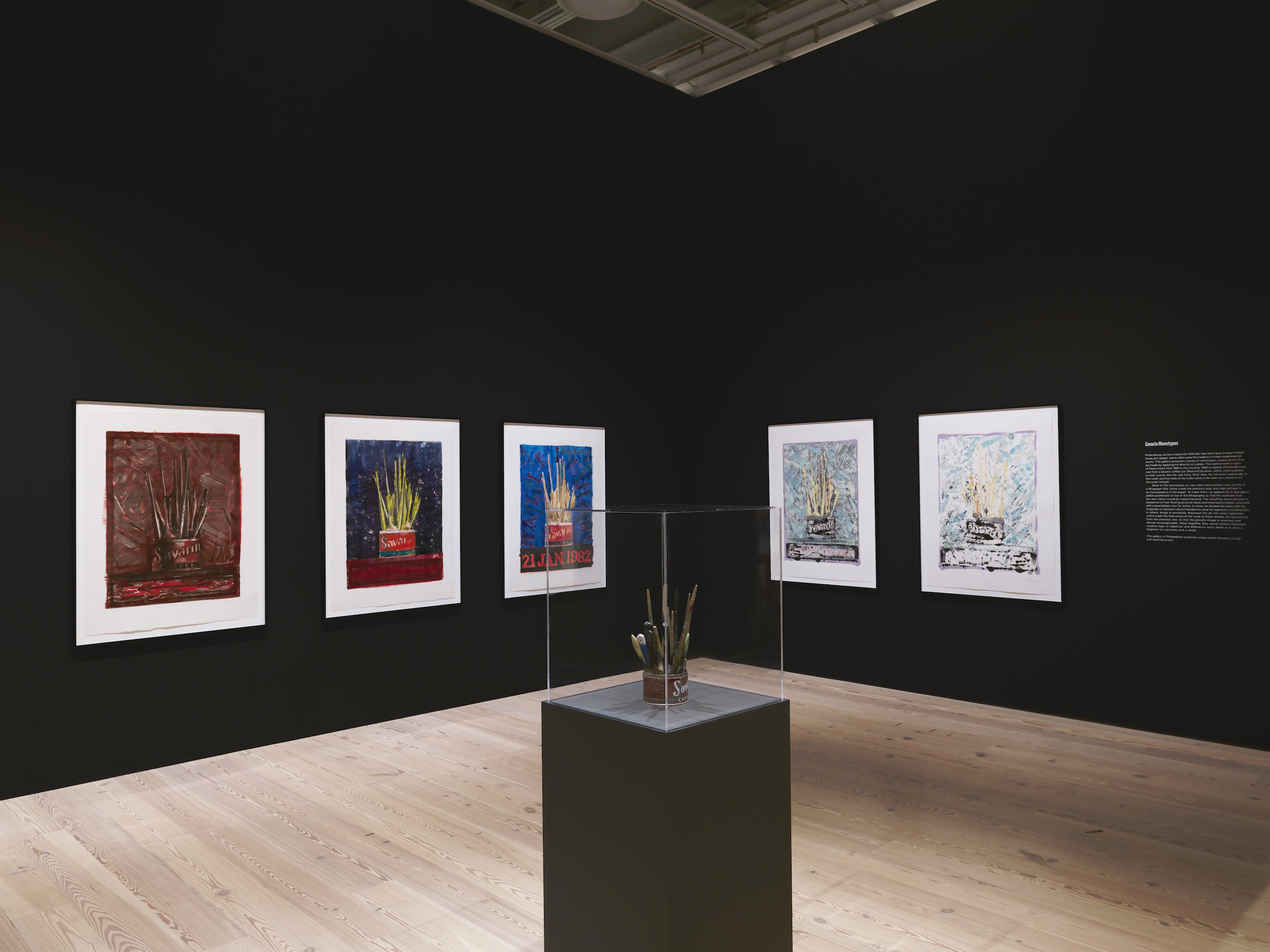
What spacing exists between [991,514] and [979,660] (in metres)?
1.03

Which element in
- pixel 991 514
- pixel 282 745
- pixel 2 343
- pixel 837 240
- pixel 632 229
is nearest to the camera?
pixel 2 343

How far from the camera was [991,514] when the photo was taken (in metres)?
5.98

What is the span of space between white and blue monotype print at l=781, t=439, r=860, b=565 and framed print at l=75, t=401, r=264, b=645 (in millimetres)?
4055

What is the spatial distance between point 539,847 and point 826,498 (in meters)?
3.99

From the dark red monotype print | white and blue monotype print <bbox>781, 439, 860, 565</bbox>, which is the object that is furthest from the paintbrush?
white and blue monotype print <bbox>781, 439, 860, 565</bbox>

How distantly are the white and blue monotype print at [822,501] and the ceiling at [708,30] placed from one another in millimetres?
3242

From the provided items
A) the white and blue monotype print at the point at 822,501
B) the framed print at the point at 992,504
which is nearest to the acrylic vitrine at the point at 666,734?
the framed print at the point at 992,504

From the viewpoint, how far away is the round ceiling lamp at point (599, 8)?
229 inches

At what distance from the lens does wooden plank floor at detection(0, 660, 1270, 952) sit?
3.03 m

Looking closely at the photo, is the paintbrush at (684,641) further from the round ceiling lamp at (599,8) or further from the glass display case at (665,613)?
the round ceiling lamp at (599,8)

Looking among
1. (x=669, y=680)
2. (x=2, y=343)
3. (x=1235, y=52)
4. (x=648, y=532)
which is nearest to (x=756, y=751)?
(x=669, y=680)

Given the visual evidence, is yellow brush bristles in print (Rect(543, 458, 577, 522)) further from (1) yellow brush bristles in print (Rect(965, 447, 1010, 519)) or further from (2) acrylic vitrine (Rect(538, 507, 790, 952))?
(2) acrylic vitrine (Rect(538, 507, 790, 952))

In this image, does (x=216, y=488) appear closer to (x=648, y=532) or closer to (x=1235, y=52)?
(x=648, y=532)

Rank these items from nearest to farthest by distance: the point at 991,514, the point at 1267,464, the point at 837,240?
the point at 1267,464 → the point at 991,514 → the point at 837,240
